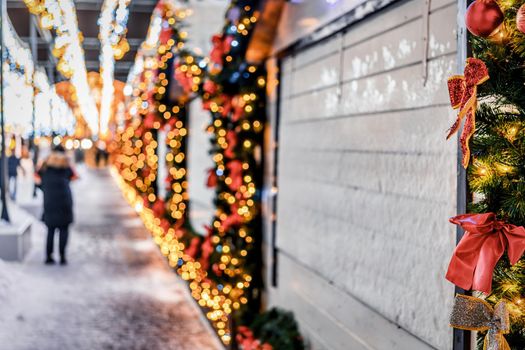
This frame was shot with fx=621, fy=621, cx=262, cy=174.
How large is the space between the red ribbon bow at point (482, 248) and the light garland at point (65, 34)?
12.0 ft

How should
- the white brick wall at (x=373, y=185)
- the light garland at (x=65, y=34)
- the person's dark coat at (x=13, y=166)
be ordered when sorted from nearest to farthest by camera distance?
the white brick wall at (x=373, y=185) < the light garland at (x=65, y=34) < the person's dark coat at (x=13, y=166)

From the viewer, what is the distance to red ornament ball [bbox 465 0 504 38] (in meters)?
2.14

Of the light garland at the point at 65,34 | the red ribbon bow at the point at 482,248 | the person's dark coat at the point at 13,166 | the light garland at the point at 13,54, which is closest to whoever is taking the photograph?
the red ribbon bow at the point at 482,248

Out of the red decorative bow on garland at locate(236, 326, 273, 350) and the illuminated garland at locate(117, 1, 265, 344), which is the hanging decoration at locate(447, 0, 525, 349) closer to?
the red decorative bow on garland at locate(236, 326, 273, 350)

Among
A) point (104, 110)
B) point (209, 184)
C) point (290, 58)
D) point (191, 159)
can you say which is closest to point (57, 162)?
point (191, 159)

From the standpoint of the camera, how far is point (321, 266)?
472 cm

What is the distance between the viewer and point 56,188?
29.9 feet

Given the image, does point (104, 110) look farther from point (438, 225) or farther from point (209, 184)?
point (438, 225)

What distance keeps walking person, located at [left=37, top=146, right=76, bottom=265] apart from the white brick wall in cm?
477

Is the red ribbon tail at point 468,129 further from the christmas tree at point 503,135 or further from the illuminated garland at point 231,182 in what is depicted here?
the illuminated garland at point 231,182

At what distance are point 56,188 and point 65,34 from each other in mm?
2793

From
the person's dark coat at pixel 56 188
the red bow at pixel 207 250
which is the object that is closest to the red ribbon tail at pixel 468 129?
the red bow at pixel 207 250

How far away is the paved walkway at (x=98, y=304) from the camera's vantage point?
578cm

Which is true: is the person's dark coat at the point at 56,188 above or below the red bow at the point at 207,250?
above
